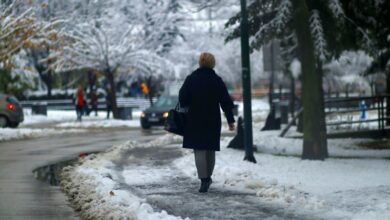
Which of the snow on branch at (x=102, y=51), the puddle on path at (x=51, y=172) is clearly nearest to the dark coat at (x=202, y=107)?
the puddle on path at (x=51, y=172)

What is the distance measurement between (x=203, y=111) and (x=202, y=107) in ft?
0.18

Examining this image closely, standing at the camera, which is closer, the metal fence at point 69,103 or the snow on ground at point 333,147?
the snow on ground at point 333,147

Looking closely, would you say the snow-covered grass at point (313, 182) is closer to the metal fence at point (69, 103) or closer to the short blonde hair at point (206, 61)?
the short blonde hair at point (206, 61)

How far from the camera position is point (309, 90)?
1446cm

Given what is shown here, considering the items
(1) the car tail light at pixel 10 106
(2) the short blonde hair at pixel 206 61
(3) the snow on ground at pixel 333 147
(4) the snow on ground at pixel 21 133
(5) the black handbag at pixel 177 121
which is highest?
(2) the short blonde hair at pixel 206 61

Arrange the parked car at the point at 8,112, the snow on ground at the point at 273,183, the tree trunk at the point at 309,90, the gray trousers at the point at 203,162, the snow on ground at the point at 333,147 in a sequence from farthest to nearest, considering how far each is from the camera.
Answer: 1. the parked car at the point at 8,112
2. the snow on ground at the point at 333,147
3. the tree trunk at the point at 309,90
4. the gray trousers at the point at 203,162
5. the snow on ground at the point at 273,183

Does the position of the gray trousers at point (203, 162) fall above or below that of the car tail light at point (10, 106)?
below

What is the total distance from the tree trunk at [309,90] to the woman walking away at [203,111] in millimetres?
5048

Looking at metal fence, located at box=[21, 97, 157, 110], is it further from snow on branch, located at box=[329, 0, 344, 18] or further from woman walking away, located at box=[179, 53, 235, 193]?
woman walking away, located at box=[179, 53, 235, 193]

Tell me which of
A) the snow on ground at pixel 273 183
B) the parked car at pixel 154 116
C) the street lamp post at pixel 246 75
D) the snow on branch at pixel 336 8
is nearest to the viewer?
the snow on ground at pixel 273 183

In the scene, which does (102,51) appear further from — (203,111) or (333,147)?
(203,111)

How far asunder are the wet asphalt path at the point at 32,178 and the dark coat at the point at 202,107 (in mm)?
1867

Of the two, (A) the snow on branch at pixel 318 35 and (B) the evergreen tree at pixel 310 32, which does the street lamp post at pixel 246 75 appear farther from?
(A) the snow on branch at pixel 318 35

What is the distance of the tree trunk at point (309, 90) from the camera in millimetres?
14297
